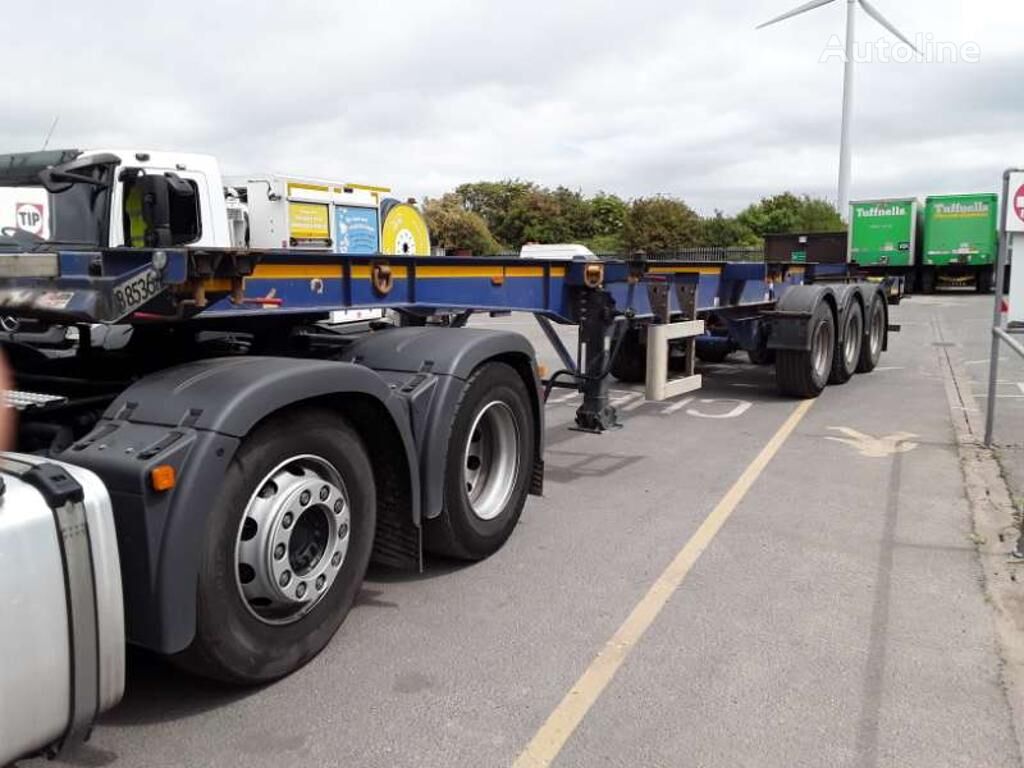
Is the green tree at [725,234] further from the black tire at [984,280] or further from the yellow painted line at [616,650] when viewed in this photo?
the yellow painted line at [616,650]

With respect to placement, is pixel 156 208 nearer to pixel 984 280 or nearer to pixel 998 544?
pixel 998 544

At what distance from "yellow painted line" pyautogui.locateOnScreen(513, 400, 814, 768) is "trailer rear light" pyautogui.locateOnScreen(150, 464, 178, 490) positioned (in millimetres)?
1443

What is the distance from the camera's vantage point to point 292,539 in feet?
11.0

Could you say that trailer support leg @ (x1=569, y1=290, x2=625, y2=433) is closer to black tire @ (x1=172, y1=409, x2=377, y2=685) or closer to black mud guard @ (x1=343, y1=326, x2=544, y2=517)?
black mud guard @ (x1=343, y1=326, x2=544, y2=517)

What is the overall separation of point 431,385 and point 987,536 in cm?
352

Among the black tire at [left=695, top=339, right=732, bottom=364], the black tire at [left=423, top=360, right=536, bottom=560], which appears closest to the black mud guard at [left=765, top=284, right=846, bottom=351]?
the black tire at [left=695, top=339, right=732, bottom=364]

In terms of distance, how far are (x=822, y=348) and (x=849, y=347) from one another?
4.31 ft

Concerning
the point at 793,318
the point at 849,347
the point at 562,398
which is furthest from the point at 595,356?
the point at 849,347

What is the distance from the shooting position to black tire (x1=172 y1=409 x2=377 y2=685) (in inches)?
117

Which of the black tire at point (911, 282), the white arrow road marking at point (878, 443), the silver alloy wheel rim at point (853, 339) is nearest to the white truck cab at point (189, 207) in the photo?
the white arrow road marking at point (878, 443)

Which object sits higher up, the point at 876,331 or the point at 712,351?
the point at 876,331

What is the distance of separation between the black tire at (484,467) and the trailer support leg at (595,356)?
150 centimetres

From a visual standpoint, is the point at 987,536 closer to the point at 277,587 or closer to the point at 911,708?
the point at 911,708

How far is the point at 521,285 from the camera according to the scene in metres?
5.88
